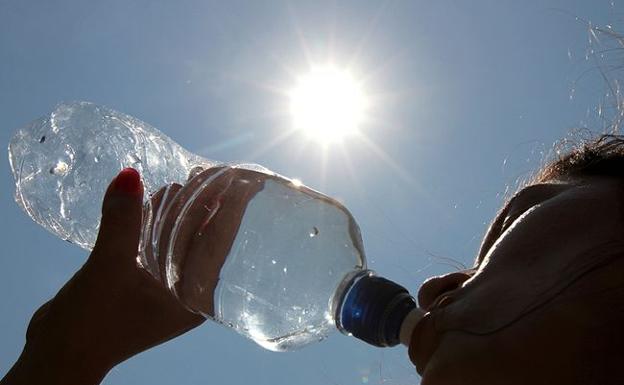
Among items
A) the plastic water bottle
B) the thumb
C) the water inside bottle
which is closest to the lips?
the plastic water bottle

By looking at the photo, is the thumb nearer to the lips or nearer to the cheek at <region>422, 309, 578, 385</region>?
the lips

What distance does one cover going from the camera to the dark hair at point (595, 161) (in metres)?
1.77

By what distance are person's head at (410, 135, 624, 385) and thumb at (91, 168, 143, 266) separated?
98 centimetres

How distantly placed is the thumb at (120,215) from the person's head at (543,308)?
3.21ft

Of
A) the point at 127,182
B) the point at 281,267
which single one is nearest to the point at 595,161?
the point at 281,267

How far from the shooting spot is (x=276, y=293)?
2.18m

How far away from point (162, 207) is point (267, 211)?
0.44 metres

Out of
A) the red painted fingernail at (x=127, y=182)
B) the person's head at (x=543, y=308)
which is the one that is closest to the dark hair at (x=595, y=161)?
the person's head at (x=543, y=308)

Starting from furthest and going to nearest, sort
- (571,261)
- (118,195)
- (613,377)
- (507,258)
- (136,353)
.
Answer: (136,353)
(118,195)
(507,258)
(571,261)
(613,377)

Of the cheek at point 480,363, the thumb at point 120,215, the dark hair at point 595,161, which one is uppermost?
the dark hair at point 595,161

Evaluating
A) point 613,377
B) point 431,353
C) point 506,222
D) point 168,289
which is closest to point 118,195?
point 168,289

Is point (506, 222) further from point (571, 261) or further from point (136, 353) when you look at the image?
point (136, 353)

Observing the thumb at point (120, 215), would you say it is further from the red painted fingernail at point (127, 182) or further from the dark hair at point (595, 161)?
the dark hair at point (595, 161)

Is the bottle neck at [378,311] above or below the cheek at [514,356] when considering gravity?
above
